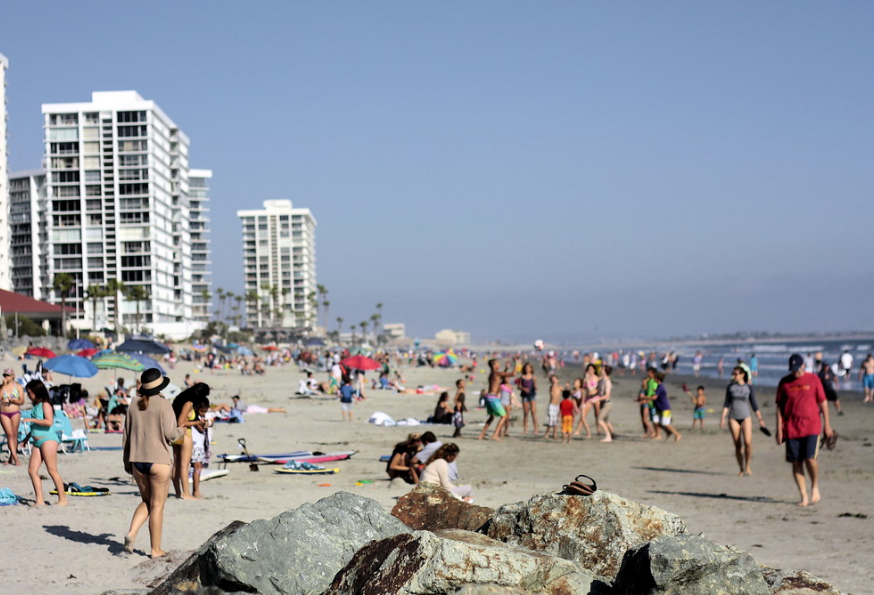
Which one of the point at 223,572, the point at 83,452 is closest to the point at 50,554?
the point at 223,572

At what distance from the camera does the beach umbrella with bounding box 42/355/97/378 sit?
19.3 m

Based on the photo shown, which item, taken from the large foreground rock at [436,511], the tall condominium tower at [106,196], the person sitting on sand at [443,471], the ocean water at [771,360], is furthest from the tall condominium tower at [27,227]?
the large foreground rock at [436,511]

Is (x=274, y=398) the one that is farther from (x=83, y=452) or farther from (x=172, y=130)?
(x=172, y=130)

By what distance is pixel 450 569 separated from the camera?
15.8 ft

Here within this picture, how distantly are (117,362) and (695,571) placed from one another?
710 inches

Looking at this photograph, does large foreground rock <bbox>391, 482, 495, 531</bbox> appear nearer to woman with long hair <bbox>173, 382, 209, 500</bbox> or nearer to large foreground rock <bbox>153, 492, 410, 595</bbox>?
large foreground rock <bbox>153, 492, 410, 595</bbox>

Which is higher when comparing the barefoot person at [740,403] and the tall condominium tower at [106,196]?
the tall condominium tower at [106,196]

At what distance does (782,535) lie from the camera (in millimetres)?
9344

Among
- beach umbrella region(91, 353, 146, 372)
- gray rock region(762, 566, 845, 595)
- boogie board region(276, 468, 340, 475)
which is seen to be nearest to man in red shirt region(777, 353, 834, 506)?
gray rock region(762, 566, 845, 595)

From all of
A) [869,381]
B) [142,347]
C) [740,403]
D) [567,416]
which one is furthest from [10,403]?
[869,381]

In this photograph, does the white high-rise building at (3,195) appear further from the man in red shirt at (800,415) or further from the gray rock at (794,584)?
the gray rock at (794,584)

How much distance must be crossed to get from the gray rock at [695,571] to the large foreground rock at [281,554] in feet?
6.54

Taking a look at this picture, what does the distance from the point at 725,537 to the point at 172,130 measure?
12653 centimetres

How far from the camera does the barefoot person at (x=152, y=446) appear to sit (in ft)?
25.6
